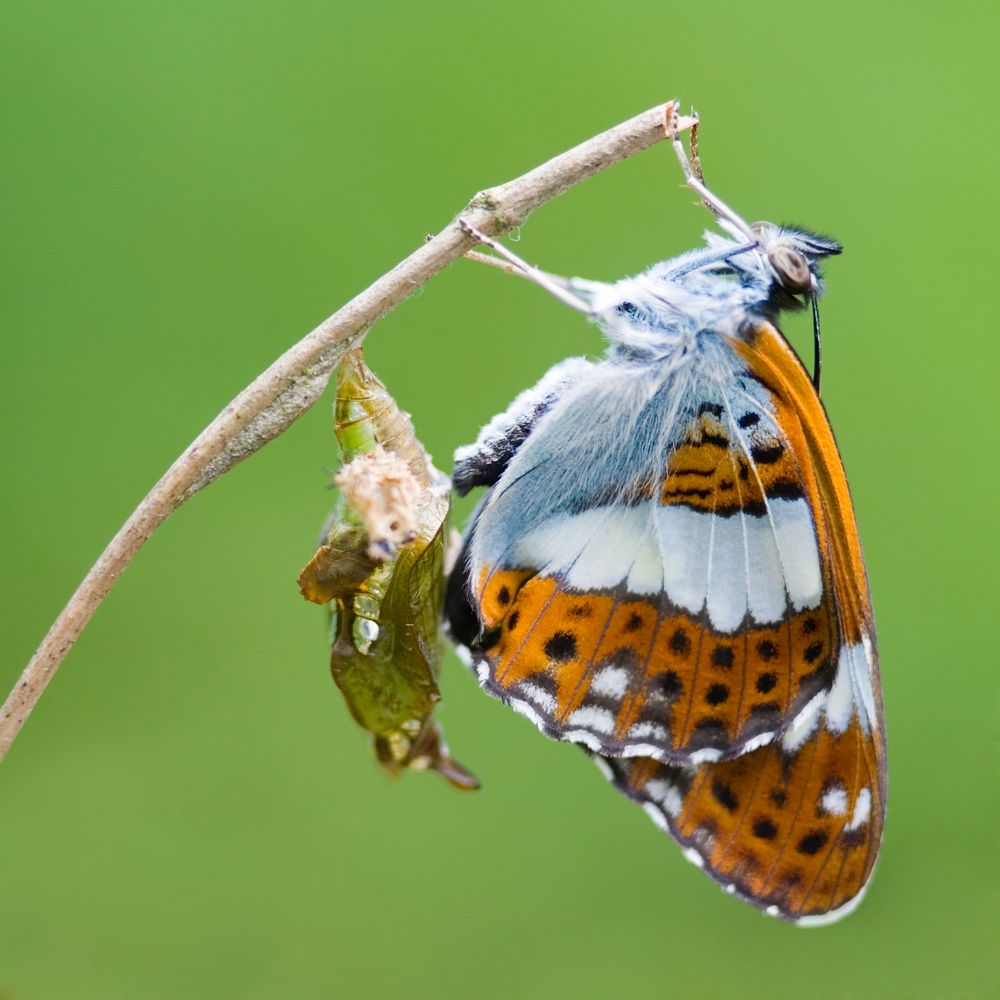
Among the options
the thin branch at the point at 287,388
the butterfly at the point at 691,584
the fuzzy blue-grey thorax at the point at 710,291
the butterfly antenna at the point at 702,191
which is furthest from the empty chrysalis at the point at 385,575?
the butterfly antenna at the point at 702,191

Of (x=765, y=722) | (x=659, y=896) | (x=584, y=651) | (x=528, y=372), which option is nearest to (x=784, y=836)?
(x=765, y=722)

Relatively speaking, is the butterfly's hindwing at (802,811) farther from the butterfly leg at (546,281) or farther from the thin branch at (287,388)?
the thin branch at (287,388)

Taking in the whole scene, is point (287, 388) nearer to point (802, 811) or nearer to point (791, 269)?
point (791, 269)

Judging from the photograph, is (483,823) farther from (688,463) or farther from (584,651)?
(688,463)

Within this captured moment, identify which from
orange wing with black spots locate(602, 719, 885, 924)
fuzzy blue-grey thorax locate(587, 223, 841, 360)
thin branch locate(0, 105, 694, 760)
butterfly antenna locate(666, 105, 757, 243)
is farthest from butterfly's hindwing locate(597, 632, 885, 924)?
thin branch locate(0, 105, 694, 760)

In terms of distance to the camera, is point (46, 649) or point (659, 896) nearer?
point (46, 649)

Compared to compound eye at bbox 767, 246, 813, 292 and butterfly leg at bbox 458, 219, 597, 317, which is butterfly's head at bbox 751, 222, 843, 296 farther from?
butterfly leg at bbox 458, 219, 597, 317
